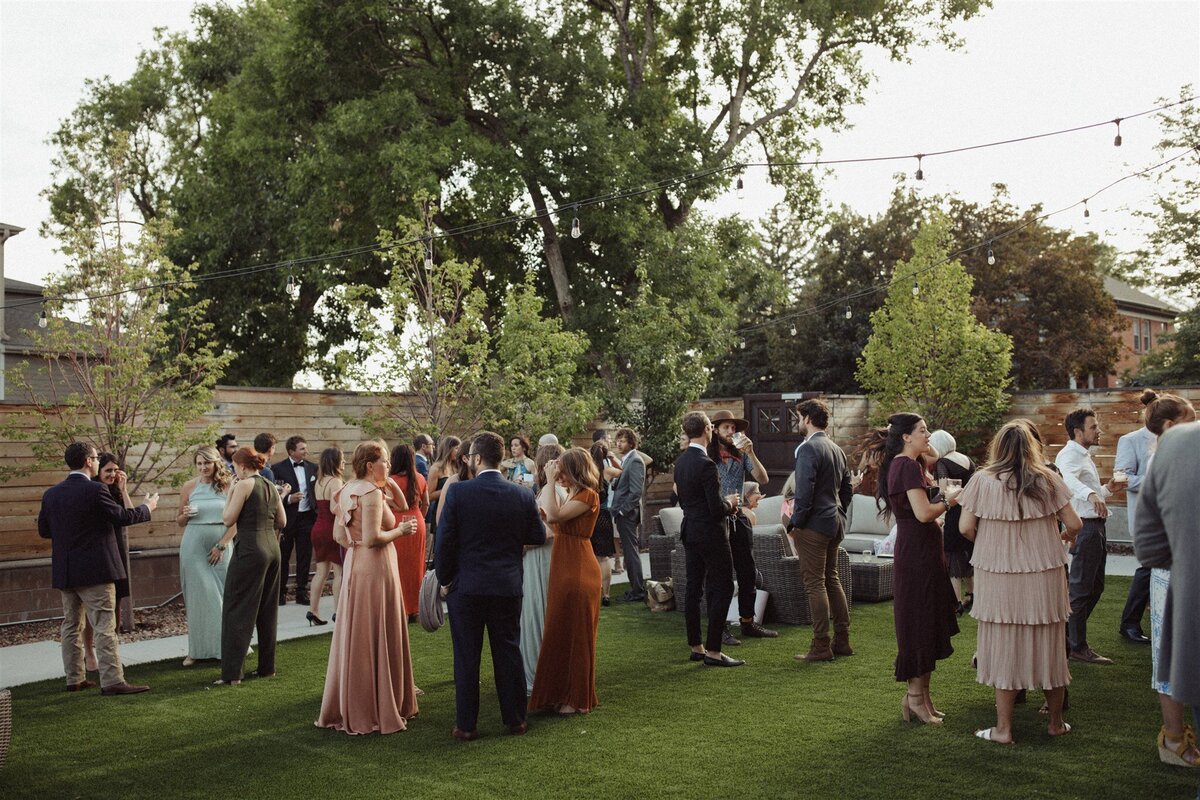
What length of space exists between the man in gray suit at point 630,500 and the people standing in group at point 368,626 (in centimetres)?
470

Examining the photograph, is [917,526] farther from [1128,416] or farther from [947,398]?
[947,398]

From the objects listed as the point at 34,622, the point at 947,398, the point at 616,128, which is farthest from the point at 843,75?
the point at 34,622

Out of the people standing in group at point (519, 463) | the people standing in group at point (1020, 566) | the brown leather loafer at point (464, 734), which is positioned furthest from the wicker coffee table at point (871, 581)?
the brown leather loafer at point (464, 734)

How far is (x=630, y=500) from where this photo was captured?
11680mm

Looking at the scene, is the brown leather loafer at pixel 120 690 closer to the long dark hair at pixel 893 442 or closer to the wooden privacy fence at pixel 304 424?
the wooden privacy fence at pixel 304 424

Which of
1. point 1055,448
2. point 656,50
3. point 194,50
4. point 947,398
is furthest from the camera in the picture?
point 194,50

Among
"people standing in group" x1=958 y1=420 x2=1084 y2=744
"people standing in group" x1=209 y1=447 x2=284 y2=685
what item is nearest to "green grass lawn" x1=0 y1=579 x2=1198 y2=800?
"people standing in group" x1=209 y1=447 x2=284 y2=685

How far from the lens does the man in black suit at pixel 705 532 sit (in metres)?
8.09

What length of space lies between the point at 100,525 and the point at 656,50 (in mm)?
19014

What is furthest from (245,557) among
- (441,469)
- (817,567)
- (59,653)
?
(817,567)

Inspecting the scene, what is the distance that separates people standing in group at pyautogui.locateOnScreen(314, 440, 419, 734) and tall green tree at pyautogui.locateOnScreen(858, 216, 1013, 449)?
47.9 ft

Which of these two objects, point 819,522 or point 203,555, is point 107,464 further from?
point 819,522

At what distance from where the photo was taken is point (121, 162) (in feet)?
38.0

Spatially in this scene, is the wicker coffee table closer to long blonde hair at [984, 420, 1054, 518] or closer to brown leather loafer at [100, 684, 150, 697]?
long blonde hair at [984, 420, 1054, 518]
